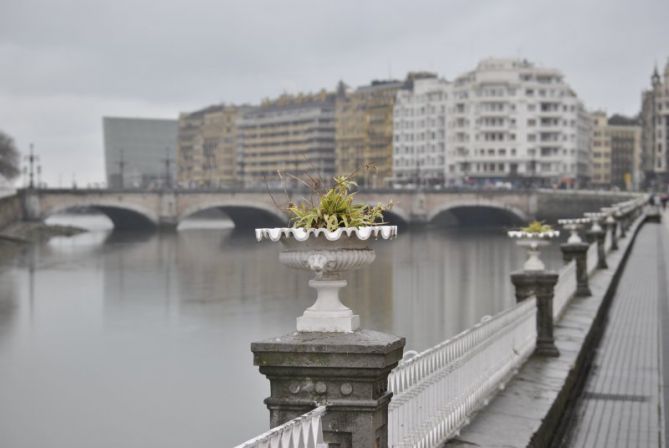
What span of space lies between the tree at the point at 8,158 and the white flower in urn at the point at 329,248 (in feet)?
445

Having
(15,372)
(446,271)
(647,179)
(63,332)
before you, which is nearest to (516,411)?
(15,372)

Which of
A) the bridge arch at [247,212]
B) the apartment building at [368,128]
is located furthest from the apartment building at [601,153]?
the bridge arch at [247,212]

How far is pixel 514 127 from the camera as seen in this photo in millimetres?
154875

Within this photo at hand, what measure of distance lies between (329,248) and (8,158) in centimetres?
14061

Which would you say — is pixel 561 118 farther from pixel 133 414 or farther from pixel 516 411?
pixel 516 411

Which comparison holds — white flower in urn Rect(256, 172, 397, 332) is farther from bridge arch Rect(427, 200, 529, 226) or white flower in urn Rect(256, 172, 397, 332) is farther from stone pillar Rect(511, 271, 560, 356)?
bridge arch Rect(427, 200, 529, 226)

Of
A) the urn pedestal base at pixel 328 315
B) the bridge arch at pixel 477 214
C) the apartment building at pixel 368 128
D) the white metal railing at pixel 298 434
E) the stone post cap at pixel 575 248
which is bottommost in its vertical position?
the bridge arch at pixel 477 214

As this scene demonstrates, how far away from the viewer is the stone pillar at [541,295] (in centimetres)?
1543

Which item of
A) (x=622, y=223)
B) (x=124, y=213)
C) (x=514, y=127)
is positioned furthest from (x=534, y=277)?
(x=514, y=127)

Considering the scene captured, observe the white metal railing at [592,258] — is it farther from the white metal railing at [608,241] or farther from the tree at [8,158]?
the tree at [8,158]

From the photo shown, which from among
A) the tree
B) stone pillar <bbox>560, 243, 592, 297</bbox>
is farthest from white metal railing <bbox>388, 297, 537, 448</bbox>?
the tree

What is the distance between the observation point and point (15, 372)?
31422mm

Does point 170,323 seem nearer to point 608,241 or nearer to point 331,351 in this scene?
point 608,241

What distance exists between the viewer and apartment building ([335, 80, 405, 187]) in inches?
7037
